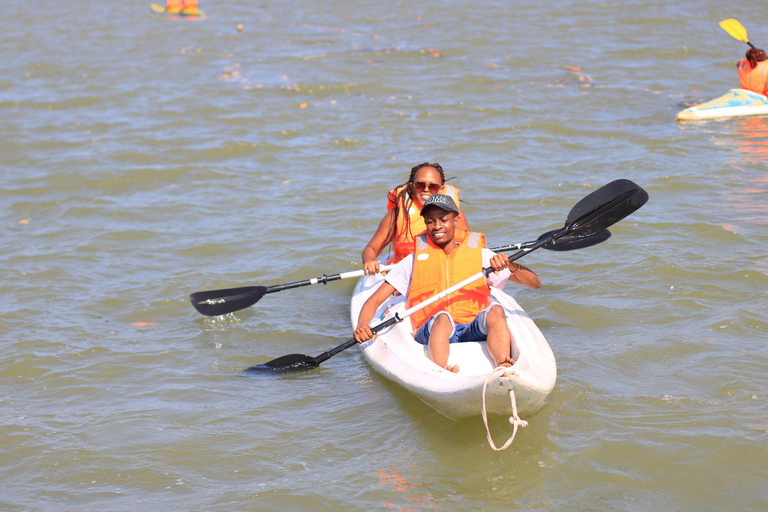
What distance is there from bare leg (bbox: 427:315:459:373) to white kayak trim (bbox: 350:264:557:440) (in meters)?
0.05

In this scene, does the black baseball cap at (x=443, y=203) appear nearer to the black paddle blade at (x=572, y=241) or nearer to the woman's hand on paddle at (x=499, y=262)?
the woman's hand on paddle at (x=499, y=262)

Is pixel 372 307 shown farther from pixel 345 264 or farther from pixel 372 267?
pixel 345 264

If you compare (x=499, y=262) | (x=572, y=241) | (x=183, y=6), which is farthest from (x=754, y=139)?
(x=183, y=6)

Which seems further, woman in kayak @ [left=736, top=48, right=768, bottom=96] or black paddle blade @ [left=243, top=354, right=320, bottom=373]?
woman in kayak @ [left=736, top=48, right=768, bottom=96]

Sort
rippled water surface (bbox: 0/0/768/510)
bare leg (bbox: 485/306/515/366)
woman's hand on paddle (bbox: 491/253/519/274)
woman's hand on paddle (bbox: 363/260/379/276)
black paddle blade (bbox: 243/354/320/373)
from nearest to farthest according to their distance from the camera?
rippled water surface (bbox: 0/0/768/510)
bare leg (bbox: 485/306/515/366)
woman's hand on paddle (bbox: 491/253/519/274)
black paddle blade (bbox: 243/354/320/373)
woman's hand on paddle (bbox: 363/260/379/276)

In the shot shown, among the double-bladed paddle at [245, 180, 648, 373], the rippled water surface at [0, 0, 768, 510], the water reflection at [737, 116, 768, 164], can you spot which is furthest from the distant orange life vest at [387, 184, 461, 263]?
the water reflection at [737, 116, 768, 164]

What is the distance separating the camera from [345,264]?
7.28 metres

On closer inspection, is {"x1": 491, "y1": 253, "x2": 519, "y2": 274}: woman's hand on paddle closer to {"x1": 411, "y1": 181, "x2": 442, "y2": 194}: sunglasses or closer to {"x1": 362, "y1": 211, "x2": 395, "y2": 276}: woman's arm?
{"x1": 411, "y1": 181, "x2": 442, "y2": 194}: sunglasses

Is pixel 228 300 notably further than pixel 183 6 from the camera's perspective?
No

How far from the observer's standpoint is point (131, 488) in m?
4.19

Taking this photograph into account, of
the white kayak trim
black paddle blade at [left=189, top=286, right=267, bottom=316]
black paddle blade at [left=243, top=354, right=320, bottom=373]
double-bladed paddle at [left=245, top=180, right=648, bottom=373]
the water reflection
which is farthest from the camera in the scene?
the water reflection

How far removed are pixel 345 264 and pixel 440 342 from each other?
9.19 ft

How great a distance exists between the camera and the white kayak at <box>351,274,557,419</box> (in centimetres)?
398

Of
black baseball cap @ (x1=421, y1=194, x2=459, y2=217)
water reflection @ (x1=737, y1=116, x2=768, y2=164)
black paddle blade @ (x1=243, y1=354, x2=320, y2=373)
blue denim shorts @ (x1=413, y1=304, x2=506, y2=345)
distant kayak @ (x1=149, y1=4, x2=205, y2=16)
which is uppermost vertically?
black baseball cap @ (x1=421, y1=194, x2=459, y2=217)
